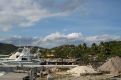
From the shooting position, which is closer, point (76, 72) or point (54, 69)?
point (76, 72)

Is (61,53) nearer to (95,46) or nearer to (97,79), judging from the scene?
(95,46)

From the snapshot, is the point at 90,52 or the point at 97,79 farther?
the point at 90,52

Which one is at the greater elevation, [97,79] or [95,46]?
[95,46]

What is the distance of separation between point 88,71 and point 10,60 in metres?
26.5

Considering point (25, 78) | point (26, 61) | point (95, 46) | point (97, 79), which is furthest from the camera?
point (95, 46)

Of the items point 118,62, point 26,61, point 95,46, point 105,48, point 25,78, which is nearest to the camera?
point 25,78

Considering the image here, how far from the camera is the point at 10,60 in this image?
77.3 m

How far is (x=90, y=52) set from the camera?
118 metres

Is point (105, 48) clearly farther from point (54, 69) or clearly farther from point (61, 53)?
point (54, 69)

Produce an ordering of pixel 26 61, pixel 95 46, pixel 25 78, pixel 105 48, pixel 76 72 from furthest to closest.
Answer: pixel 95 46, pixel 105 48, pixel 26 61, pixel 76 72, pixel 25 78

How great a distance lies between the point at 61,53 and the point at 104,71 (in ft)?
208

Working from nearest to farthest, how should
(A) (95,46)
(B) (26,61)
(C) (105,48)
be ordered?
1. (B) (26,61)
2. (C) (105,48)
3. (A) (95,46)

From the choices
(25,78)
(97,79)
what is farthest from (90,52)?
(25,78)

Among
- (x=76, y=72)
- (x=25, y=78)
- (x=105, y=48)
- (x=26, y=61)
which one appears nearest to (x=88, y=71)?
(x=76, y=72)
